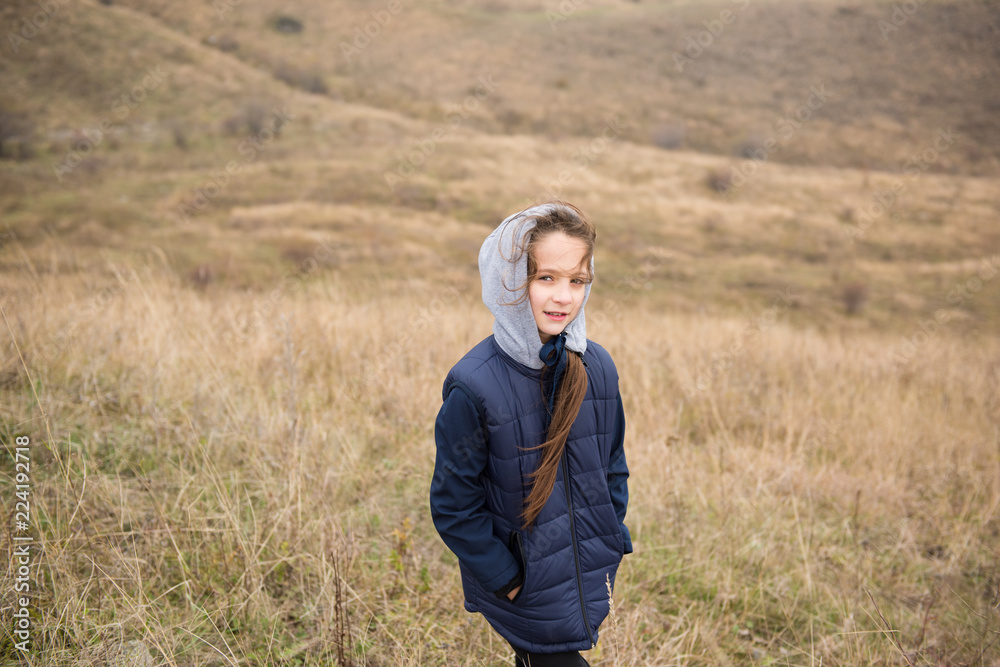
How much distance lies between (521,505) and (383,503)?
5.44ft

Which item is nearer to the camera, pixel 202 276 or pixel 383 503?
pixel 383 503

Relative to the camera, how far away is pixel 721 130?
1462 inches

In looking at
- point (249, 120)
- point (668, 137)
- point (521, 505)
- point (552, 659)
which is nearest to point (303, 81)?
point (249, 120)

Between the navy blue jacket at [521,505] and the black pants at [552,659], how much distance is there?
5 centimetres

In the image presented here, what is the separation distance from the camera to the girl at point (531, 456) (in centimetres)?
140

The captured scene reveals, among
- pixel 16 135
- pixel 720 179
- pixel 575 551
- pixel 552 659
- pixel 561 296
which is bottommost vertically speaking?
pixel 552 659

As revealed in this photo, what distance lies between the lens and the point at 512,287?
140cm

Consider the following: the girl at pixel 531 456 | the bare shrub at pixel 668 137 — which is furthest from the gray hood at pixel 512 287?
the bare shrub at pixel 668 137

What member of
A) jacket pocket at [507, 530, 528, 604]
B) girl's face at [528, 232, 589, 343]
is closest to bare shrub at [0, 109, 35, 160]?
girl's face at [528, 232, 589, 343]

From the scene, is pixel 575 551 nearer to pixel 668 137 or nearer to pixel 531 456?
pixel 531 456

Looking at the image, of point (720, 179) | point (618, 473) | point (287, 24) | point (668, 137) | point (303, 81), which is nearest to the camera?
point (618, 473)

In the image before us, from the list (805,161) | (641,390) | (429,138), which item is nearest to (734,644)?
(641,390)

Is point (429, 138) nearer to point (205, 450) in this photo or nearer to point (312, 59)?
A: point (312, 59)

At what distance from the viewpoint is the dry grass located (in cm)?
200
